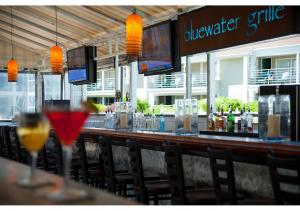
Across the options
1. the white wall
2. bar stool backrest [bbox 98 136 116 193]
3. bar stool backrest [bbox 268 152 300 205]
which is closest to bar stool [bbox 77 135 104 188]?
bar stool backrest [bbox 98 136 116 193]

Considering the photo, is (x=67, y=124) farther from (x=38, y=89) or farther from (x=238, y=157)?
(x=38, y=89)

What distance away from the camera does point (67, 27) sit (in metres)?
9.77

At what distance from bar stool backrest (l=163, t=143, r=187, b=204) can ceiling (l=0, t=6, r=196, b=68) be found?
4.10 m

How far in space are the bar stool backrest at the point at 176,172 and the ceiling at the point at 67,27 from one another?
4.10m

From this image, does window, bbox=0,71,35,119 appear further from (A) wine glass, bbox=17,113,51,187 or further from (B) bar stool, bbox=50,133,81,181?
(A) wine glass, bbox=17,113,51,187

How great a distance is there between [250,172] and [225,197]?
605 millimetres

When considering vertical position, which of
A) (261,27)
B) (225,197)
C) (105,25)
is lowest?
(225,197)

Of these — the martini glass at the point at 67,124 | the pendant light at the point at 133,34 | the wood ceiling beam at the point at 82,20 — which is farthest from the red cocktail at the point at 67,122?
the wood ceiling beam at the point at 82,20

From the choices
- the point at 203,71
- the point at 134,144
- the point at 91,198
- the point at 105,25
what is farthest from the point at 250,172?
the point at 203,71

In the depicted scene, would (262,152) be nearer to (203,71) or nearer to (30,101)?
(30,101)

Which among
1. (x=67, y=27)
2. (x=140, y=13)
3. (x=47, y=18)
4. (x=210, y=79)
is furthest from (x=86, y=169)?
(x=67, y=27)

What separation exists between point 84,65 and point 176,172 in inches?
253

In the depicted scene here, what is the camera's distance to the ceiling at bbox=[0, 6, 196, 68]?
767cm

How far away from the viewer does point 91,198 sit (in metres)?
1.25
